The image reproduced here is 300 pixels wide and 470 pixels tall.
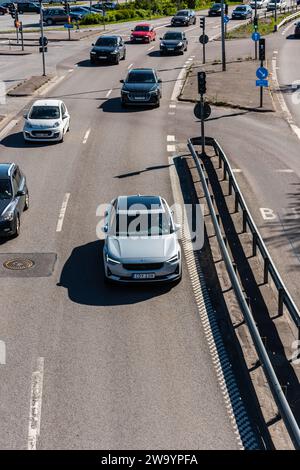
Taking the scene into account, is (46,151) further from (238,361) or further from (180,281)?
(238,361)

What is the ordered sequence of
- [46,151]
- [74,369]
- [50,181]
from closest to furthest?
[74,369]
[50,181]
[46,151]

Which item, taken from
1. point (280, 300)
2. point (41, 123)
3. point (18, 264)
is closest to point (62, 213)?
point (18, 264)

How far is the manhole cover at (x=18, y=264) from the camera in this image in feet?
60.5

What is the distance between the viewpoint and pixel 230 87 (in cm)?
4303

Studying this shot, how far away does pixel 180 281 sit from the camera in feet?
57.6

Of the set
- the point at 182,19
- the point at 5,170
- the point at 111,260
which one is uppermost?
the point at 5,170

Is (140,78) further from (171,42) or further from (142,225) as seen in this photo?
(142,225)

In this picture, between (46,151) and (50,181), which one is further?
(46,151)

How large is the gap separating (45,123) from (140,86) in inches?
323

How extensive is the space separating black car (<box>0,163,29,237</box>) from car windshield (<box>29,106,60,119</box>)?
29.9 feet

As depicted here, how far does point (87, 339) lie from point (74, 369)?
3.85 feet

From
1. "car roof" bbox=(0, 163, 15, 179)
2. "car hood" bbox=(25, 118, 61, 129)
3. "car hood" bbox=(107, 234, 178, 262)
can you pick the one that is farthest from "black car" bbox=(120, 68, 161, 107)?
"car hood" bbox=(107, 234, 178, 262)
